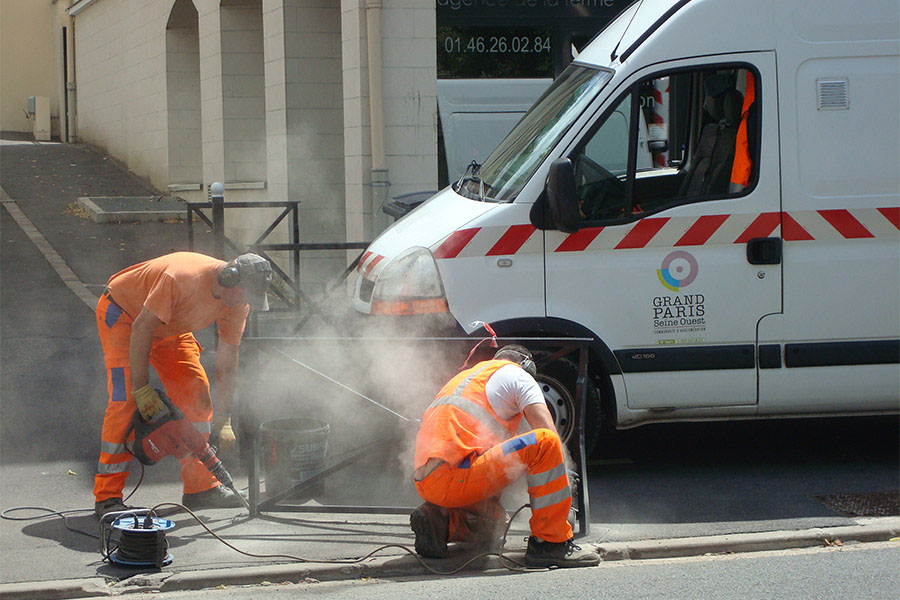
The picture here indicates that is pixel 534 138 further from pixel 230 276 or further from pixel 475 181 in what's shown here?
pixel 230 276

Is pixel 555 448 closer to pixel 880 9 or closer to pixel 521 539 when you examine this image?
pixel 521 539

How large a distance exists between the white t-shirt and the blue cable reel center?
1.64m

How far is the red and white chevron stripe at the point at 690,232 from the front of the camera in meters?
5.79

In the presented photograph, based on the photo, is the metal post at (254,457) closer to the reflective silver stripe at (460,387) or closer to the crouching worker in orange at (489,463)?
the crouching worker in orange at (489,463)

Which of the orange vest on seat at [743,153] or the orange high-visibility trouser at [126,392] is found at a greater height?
the orange vest on seat at [743,153]

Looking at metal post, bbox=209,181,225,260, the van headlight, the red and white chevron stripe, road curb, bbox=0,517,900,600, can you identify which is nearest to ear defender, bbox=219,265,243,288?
the van headlight

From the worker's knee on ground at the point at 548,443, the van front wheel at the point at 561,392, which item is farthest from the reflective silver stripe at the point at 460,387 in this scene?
the van front wheel at the point at 561,392

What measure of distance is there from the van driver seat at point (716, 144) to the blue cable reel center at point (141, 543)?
358 cm

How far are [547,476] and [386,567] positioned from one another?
0.88 metres

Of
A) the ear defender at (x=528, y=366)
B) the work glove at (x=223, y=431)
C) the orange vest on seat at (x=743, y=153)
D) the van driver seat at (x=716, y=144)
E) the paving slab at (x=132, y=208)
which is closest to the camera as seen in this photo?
the ear defender at (x=528, y=366)

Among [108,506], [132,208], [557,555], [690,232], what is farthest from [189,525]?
[132,208]

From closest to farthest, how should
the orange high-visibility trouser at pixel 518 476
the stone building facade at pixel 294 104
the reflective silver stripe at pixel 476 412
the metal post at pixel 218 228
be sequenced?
1. the orange high-visibility trouser at pixel 518 476
2. the reflective silver stripe at pixel 476 412
3. the metal post at pixel 218 228
4. the stone building facade at pixel 294 104

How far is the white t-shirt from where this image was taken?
475 centimetres

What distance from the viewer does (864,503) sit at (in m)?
5.74
